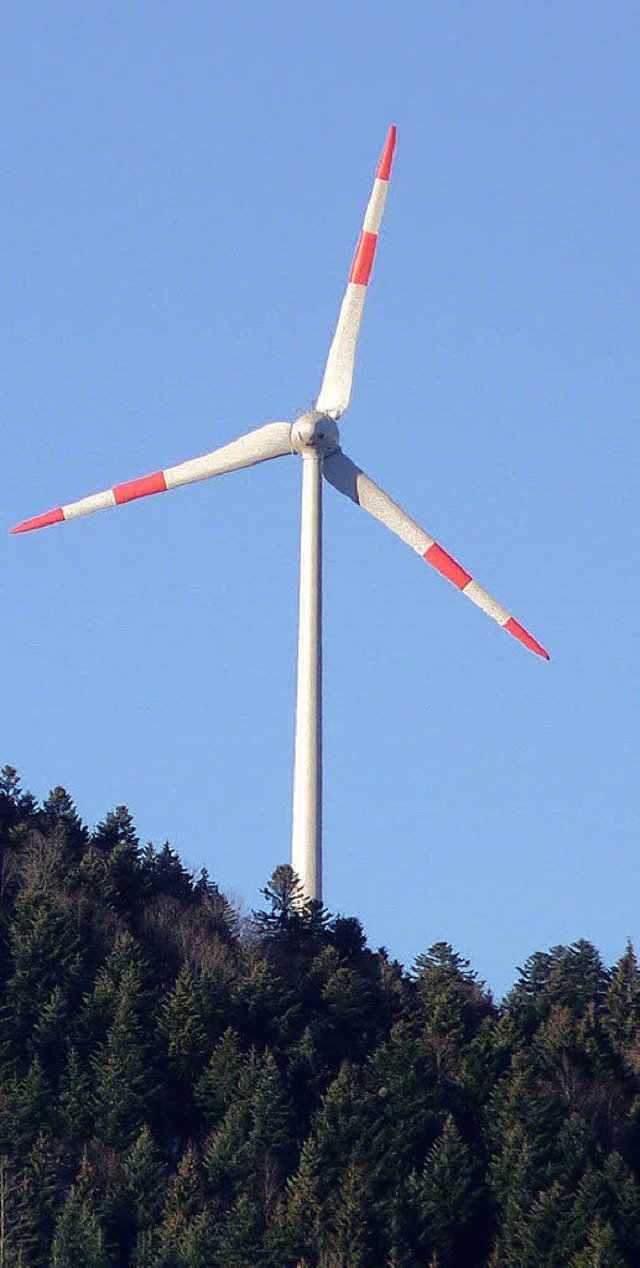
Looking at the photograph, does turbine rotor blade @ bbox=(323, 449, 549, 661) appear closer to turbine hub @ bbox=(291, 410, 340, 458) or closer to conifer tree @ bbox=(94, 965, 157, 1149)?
turbine hub @ bbox=(291, 410, 340, 458)

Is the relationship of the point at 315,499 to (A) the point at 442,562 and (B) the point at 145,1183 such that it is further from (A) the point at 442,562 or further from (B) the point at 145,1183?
(B) the point at 145,1183

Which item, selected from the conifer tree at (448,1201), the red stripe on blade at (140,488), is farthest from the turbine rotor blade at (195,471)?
the conifer tree at (448,1201)

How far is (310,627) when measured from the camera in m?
91.0

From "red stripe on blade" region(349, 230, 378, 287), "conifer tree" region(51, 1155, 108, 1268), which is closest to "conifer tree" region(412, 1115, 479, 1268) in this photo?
"conifer tree" region(51, 1155, 108, 1268)

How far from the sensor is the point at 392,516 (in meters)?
93.7

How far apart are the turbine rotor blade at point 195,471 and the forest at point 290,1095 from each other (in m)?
12.1

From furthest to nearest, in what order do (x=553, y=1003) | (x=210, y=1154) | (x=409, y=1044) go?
(x=553, y=1003) → (x=409, y=1044) → (x=210, y=1154)

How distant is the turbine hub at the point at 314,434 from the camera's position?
91875 millimetres

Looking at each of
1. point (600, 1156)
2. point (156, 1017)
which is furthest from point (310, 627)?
point (600, 1156)

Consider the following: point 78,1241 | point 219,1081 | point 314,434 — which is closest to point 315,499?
point 314,434

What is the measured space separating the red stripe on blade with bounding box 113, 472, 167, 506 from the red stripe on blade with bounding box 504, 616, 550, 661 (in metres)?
12.1

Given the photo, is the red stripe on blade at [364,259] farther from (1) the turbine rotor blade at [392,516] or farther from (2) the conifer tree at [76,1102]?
(2) the conifer tree at [76,1102]

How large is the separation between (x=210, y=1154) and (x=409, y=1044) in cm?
855

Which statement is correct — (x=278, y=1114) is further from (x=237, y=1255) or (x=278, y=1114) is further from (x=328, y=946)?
(x=328, y=946)
